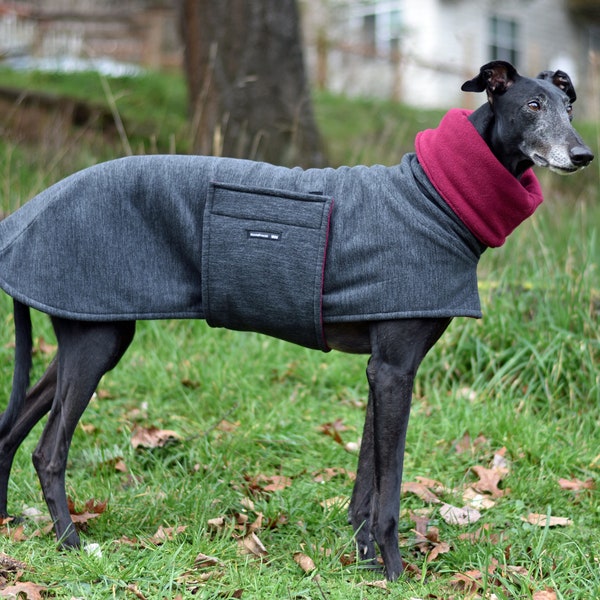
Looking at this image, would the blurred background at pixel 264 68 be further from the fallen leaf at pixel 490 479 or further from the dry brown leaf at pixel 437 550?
the dry brown leaf at pixel 437 550

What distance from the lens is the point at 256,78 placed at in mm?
6578

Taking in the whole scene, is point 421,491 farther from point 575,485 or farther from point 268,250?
point 268,250

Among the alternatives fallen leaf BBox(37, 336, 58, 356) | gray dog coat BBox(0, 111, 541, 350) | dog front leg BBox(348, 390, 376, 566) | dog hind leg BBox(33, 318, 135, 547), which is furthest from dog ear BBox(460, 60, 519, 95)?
fallen leaf BBox(37, 336, 58, 356)

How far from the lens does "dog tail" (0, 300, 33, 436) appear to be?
324 centimetres

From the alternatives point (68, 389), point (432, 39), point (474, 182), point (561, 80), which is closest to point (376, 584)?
point (68, 389)

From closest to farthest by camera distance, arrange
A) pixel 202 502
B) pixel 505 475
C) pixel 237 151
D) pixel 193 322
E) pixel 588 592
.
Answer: pixel 588 592 < pixel 202 502 < pixel 505 475 < pixel 193 322 < pixel 237 151

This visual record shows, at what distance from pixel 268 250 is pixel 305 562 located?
1.21 meters

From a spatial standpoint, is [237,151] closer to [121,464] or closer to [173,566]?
[121,464]

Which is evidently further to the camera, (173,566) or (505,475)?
(505,475)

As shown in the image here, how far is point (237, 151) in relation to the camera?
20.9ft

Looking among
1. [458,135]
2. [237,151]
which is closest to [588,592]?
[458,135]

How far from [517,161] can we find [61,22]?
14072 millimetres

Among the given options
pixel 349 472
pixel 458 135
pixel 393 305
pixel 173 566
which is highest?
pixel 458 135

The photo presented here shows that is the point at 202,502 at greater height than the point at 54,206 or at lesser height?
lesser
